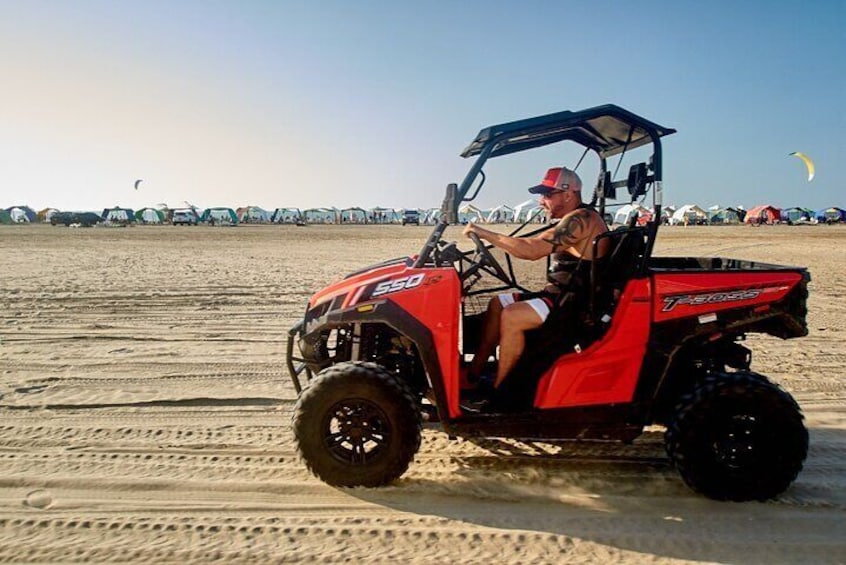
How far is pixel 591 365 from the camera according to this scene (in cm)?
363

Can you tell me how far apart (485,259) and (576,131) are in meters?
1.18

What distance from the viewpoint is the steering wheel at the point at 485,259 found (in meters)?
3.72

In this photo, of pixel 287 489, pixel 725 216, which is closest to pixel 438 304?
pixel 287 489

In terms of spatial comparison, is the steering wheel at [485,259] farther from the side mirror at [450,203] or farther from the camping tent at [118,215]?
the camping tent at [118,215]

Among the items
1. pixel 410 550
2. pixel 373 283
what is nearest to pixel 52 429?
pixel 373 283

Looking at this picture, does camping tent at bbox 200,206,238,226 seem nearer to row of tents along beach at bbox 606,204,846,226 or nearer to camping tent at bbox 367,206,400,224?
camping tent at bbox 367,206,400,224

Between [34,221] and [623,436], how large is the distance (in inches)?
2936

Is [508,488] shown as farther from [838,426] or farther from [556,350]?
[838,426]

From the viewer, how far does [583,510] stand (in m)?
3.38

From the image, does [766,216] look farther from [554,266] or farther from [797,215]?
[554,266]

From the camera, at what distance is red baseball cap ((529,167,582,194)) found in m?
4.01

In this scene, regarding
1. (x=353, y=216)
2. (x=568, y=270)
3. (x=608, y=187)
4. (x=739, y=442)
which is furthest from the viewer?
(x=353, y=216)

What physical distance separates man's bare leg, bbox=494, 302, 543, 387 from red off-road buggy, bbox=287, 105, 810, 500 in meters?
0.07

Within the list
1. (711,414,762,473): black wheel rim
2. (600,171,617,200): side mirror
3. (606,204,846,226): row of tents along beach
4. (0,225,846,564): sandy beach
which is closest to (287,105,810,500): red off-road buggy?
(711,414,762,473): black wheel rim
